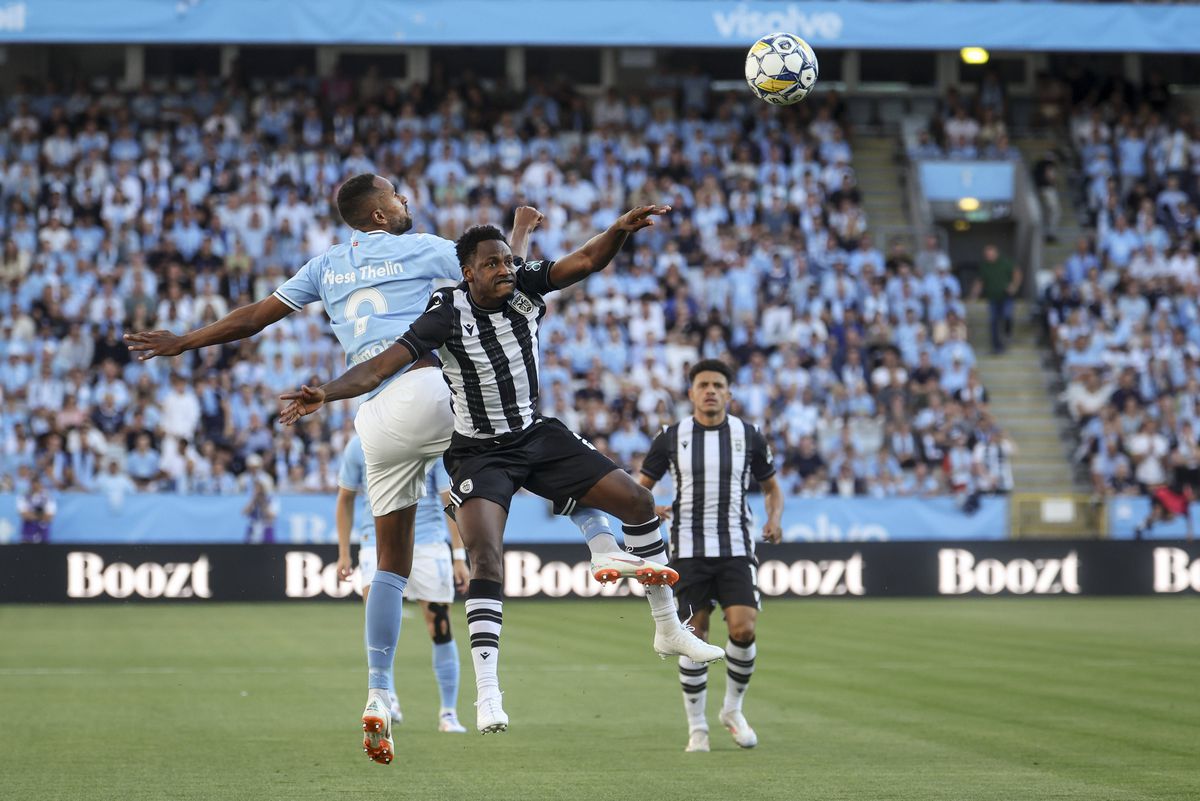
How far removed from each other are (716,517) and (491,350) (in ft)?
9.46

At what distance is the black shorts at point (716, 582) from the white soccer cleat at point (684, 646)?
2044 millimetres

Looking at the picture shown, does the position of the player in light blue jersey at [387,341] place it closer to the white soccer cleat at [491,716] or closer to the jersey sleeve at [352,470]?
the white soccer cleat at [491,716]

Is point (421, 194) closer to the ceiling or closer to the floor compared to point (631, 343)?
closer to the ceiling

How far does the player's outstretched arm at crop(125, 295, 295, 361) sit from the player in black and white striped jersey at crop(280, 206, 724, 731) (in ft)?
2.32

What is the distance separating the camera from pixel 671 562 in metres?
10.4

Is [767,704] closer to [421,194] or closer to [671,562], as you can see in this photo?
[671,562]

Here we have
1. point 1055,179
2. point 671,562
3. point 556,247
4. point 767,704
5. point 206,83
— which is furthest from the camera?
point 1055,179

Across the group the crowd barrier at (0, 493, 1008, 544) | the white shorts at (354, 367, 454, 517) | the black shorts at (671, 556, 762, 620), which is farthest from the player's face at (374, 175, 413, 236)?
the crowd barrier at (0, 493, 1008, 544)

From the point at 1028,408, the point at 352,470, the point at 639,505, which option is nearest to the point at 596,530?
the point at 639,505

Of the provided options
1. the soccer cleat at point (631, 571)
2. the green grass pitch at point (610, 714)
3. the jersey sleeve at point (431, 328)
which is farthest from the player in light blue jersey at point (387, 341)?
the green grass pitch at point (610, 714)

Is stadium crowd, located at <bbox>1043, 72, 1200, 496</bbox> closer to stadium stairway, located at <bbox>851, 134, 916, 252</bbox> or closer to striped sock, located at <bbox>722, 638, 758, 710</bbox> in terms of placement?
stadium stairway, located at <bbox>851, 134, 916, 252</bbox>

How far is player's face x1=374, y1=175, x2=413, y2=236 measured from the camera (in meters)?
8.49

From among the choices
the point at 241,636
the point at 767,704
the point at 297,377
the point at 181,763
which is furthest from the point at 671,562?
the point at 297,377

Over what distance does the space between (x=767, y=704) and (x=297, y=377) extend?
14.4m
